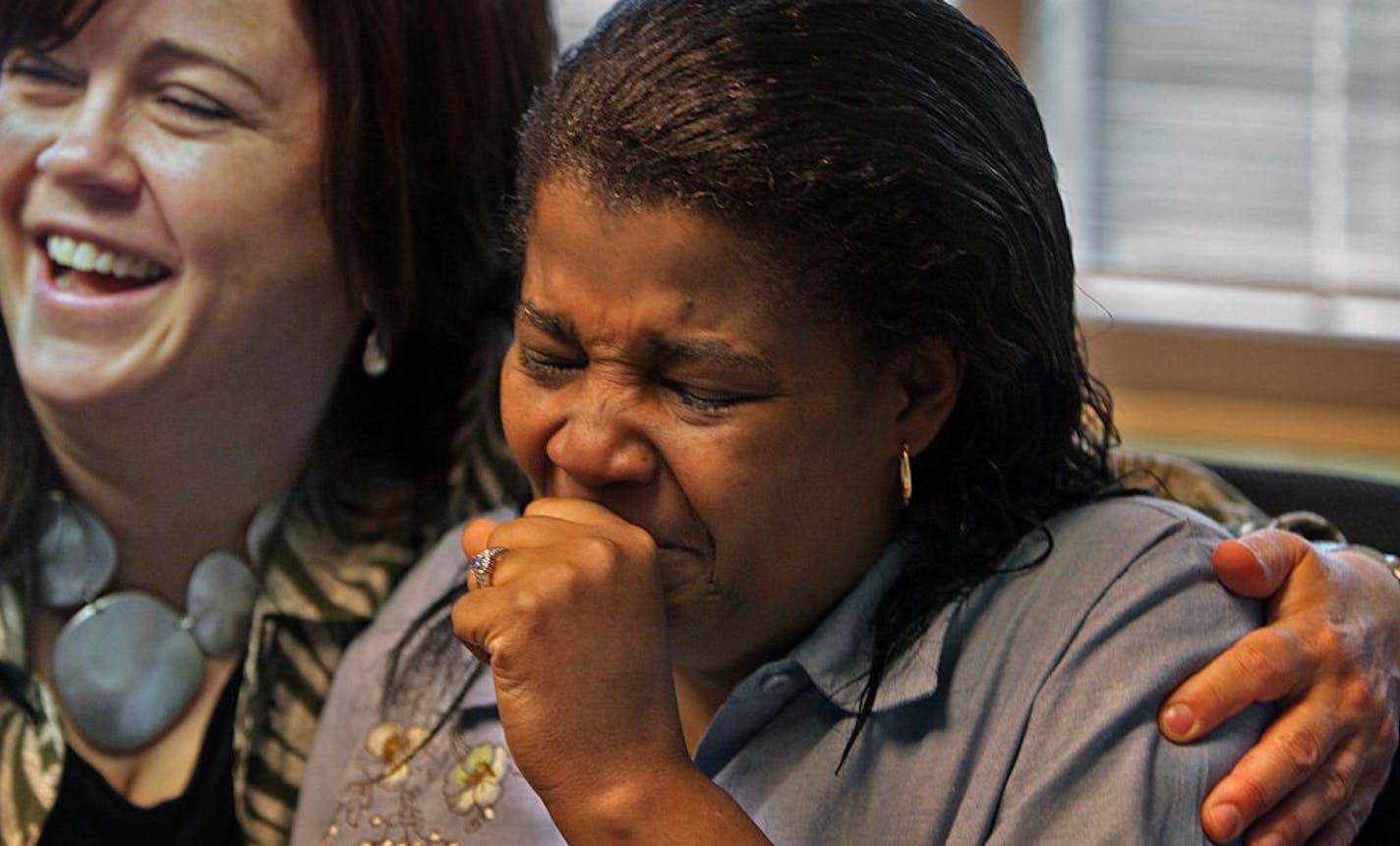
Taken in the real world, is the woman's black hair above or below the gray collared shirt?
above

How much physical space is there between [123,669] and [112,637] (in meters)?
0.03

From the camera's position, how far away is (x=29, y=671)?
1481mm

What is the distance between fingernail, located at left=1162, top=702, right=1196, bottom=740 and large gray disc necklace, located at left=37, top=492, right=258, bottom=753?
0.82 metres

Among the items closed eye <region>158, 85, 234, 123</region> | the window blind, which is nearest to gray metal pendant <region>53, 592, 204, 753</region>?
closed eye <region>158, 85, 234, 123</region>

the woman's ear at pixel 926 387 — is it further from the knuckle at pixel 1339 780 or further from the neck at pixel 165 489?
the neck at pixel 165 489

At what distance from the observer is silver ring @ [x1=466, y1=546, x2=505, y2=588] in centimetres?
107

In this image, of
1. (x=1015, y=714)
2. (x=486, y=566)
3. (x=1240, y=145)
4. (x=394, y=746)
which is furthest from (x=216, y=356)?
(x=1240, y=145)

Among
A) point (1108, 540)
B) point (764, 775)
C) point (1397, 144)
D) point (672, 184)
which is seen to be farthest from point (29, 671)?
point (1397, 144)

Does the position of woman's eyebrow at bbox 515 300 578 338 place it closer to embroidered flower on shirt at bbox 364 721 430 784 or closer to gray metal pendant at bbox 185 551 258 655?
embroidered flower on shirt at bbox 364 721 430 784

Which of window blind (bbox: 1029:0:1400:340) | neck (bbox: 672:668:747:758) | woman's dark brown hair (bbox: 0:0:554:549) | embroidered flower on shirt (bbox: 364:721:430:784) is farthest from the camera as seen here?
window blind (bbox: 1029:0:1400:340)

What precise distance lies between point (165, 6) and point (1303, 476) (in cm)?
98

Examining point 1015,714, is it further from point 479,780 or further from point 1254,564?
point 479,780

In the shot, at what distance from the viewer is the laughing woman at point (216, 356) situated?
1391 millimetres

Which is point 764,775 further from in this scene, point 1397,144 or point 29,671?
point 1397,144
